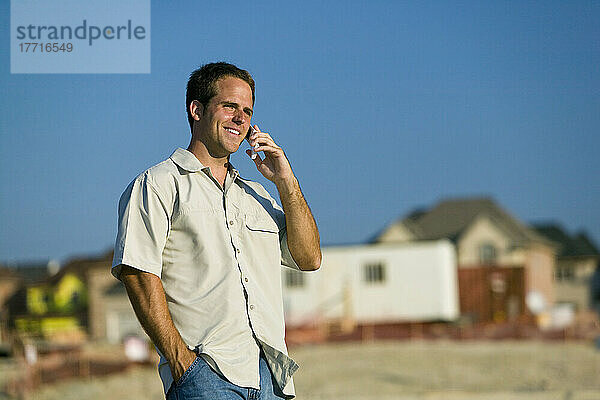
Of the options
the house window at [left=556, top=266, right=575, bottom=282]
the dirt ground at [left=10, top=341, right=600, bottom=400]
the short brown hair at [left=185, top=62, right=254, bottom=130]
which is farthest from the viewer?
the house window at [left=556, top=266, right=575, bottom=282]

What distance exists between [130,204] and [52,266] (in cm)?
5742

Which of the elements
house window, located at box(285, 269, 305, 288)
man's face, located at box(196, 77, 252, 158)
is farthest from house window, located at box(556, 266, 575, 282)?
man's face, located at box(196, 77, 252, 158)

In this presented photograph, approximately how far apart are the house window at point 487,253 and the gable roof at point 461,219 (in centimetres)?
101

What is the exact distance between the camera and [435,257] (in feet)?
94.1

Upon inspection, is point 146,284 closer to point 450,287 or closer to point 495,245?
point 450,287

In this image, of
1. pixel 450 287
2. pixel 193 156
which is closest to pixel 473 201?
pixel 450 287

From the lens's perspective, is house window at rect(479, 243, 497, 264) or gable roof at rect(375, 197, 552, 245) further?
gable roof at rect(375, 197, 552, 245)

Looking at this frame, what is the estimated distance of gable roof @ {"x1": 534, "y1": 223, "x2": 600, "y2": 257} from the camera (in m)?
53.2

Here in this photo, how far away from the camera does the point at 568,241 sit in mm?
55125

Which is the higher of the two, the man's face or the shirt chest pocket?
the man's face

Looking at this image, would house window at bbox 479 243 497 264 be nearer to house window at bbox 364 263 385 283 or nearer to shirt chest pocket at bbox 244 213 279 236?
house window at bbox 364 263 385 283

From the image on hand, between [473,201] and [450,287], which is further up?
[473,201]

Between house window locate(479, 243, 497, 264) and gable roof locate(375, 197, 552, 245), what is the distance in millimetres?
1010

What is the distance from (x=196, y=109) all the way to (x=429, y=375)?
12.2 m
